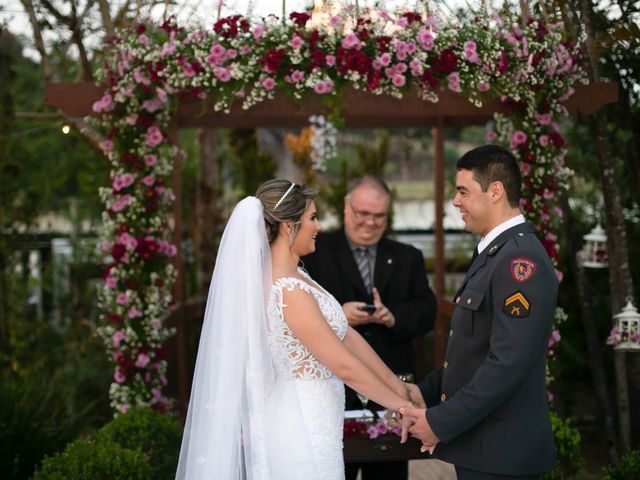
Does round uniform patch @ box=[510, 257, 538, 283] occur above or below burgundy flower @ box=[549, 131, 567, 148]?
below

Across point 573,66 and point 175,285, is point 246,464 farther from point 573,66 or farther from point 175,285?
point 175,285

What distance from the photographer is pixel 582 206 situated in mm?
8992

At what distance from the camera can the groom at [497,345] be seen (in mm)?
3178

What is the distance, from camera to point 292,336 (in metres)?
3.49

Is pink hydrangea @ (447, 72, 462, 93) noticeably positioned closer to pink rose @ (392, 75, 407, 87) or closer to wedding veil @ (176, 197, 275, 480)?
pink rose @ (392, 75, 407, 87)

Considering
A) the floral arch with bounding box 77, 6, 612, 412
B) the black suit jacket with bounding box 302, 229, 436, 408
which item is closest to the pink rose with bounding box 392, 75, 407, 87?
the floral arch with bounding box 77, 6, 612, 412

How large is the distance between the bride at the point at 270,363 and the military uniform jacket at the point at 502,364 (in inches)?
14.7

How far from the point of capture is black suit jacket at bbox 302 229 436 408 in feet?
16.4

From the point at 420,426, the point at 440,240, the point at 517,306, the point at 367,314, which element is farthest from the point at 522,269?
the point at 440,240

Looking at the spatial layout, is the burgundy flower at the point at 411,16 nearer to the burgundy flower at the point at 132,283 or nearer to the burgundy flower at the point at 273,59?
the burgundy flower at the point at 273,59

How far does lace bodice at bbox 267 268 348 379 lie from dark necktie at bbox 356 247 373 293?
4.86 feet

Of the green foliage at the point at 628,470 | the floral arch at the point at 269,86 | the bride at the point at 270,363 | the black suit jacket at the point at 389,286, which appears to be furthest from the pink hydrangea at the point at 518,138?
the bride at the point at 270,363

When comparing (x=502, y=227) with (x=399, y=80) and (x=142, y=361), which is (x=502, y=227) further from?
(x=142, y=361)

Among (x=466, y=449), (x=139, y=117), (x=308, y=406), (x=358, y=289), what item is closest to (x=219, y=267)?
(x=308, y=406)
